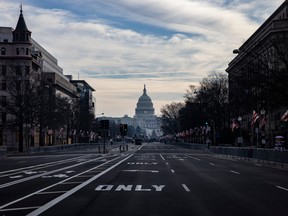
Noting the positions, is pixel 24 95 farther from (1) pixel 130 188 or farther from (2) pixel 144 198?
(2) pixel 144 198

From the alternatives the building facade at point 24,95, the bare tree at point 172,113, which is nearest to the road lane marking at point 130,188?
the building facade at point 24,95

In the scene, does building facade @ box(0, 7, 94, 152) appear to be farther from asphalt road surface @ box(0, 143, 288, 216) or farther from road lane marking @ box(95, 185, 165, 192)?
road lane marking @ box(95, 185, 165, 192)

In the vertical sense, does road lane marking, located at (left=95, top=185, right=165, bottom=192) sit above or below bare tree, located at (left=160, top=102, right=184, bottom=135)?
below

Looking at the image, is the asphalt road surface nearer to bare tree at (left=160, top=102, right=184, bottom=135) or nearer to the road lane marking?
the road lane marking

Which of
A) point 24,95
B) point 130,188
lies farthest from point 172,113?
point 130,188

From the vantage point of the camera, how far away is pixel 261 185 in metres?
20.8

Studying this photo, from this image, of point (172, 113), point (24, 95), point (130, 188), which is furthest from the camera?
point (172, 113)

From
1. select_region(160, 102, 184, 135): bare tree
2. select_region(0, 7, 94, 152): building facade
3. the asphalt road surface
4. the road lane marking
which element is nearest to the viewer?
the asphalt road surface

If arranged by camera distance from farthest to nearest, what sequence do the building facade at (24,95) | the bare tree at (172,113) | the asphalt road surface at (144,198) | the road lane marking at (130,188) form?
the bare tree at (172,113), the building facade at (24,95), the road lane marking at (130,188), the asphalt road surface at (144,198)

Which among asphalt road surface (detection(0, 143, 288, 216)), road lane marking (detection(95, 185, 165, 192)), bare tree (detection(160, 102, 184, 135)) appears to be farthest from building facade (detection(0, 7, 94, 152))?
road lane marking (detection(95, 185, 165, 192))

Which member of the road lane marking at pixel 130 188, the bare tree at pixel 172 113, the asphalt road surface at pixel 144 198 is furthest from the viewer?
the bare tree at pixel 172 113

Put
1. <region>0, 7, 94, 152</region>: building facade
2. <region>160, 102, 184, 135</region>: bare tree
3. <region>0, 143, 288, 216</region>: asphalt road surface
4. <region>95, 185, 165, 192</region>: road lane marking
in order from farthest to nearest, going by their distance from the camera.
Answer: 1. <region>160, 102, 184, 135</region>: bare tree
2. <region>0, 7, 94, 152</region>: building facade
3. <region>95, 185, 165, 192</region>: road lane marking
4. <region>0, 143, 288, 216</region>: asphalt road surface

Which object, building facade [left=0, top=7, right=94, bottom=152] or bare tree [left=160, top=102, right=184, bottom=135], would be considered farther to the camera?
bare tree [left=160, top=102, right=184, bottom=135]

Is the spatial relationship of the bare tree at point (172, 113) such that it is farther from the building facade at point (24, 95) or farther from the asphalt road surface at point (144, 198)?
the asphalt road surface at point (144, 198)
